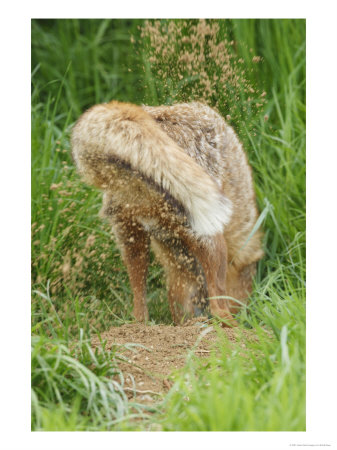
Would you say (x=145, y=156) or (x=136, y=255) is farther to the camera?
(x=136, y=255)

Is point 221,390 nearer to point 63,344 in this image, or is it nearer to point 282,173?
point 63,344

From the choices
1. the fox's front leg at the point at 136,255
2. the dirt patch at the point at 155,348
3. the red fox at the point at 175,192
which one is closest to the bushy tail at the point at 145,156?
the red fox at the point at 175,192

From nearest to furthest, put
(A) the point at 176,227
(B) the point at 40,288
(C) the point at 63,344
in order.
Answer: (C) the point at 63,344 → (A) the point at 176,227 → (B) the point at 40,288

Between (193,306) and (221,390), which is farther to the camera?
(193,306)

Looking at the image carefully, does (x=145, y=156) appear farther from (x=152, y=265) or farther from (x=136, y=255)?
(x=152, y=265)

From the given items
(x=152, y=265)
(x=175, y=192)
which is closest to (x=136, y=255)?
(x=152, y=265)

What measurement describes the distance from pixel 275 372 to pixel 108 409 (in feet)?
2.02

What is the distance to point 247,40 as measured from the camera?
4.44 m

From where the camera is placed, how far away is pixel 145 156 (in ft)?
8.88

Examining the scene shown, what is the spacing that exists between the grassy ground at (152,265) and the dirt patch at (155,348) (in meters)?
0.08

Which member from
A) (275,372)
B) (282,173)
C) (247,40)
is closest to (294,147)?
(282,173)

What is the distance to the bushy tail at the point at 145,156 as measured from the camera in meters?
2.71

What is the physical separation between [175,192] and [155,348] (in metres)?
0.72

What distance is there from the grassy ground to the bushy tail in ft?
1.68
